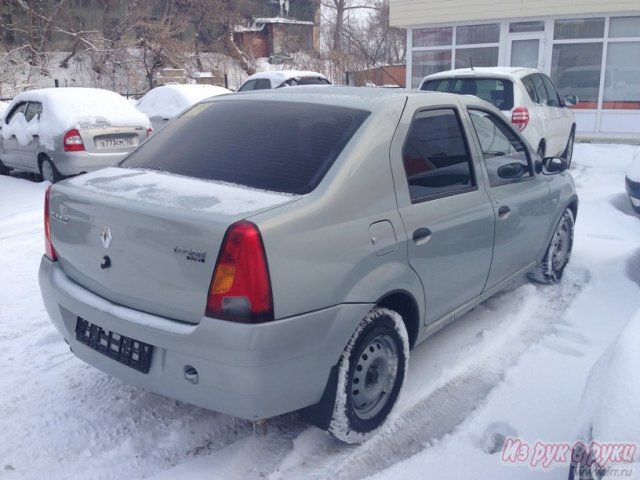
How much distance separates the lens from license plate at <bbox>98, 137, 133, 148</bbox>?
9.21 m

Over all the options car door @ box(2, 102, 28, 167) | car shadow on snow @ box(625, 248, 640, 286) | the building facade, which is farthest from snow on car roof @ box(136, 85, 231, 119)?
car shadow on snow @ box(625, 248, 640, 286)

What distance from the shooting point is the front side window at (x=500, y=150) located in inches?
161

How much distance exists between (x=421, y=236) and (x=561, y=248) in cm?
263

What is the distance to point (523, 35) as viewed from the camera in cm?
1608

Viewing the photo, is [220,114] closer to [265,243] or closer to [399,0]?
[265,243]

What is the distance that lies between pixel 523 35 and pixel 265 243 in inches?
615

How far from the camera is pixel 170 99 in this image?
14172mm

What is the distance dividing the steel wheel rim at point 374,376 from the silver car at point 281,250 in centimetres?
1

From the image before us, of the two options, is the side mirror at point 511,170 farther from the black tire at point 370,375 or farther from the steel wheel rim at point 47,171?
the steel wheel rim at point 47,171

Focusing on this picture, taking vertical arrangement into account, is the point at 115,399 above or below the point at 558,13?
below

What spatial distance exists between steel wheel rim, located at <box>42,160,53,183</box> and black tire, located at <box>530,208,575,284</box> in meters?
7.19

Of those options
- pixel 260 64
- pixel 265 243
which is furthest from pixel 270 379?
pixel 260 64

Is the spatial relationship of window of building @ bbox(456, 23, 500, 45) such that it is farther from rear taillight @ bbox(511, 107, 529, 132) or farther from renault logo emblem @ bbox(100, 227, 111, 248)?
renault logo emblem @ bbox(100, 227, 111, 248)

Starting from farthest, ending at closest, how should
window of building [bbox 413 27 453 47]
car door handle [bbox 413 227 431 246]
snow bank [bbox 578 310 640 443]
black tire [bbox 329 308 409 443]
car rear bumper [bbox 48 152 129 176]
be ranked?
window of building [bbox 413 27 453 47] < car rear bumper [bbox 48 152 129 176] < car door handle [bbox 413 227 431 246] < black tire [bbox 329 308 409 443] < snow bank [bbox 578 310 640 443]
